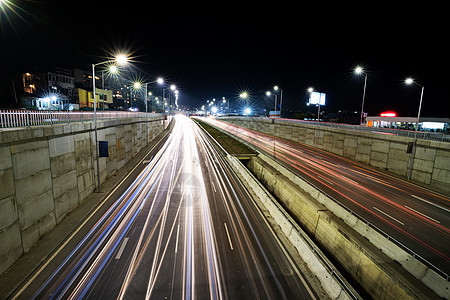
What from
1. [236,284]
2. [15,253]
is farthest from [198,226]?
[15,253]

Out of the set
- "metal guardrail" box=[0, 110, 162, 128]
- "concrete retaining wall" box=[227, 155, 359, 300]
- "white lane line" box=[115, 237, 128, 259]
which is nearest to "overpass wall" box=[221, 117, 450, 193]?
"concrete retaining wall" box=[227, 155, 359, 300]

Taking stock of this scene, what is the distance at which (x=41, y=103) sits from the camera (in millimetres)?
49250

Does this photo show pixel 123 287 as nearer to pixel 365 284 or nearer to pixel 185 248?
pixel 185 248

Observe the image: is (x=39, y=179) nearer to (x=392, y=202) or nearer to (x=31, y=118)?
(x=31, y=118)

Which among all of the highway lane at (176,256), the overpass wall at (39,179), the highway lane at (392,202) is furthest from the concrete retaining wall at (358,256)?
the overpass wall at (39,179)

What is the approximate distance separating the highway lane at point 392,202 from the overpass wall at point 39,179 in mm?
20853

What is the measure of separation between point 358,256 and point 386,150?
20.8 metres

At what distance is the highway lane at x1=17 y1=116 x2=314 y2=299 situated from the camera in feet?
31.4

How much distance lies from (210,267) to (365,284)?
8026 mm

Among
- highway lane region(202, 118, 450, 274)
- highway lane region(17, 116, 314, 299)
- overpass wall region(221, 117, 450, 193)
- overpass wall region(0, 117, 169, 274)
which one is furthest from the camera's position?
overpass wall region(221, 117, 450, 193)

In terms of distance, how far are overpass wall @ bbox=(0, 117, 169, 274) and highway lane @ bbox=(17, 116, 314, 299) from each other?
225 centimetres

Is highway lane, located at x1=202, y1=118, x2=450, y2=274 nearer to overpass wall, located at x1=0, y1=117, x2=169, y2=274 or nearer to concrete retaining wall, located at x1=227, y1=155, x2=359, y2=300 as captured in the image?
concrete retaining wall, located at x1=227, y1=155, x2=359, y2=300

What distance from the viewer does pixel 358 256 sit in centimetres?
1147

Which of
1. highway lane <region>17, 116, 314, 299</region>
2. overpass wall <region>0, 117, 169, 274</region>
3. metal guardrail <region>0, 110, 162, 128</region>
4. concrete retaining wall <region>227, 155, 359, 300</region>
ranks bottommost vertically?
highway lane <region>17, 116, 314, 299</region>
